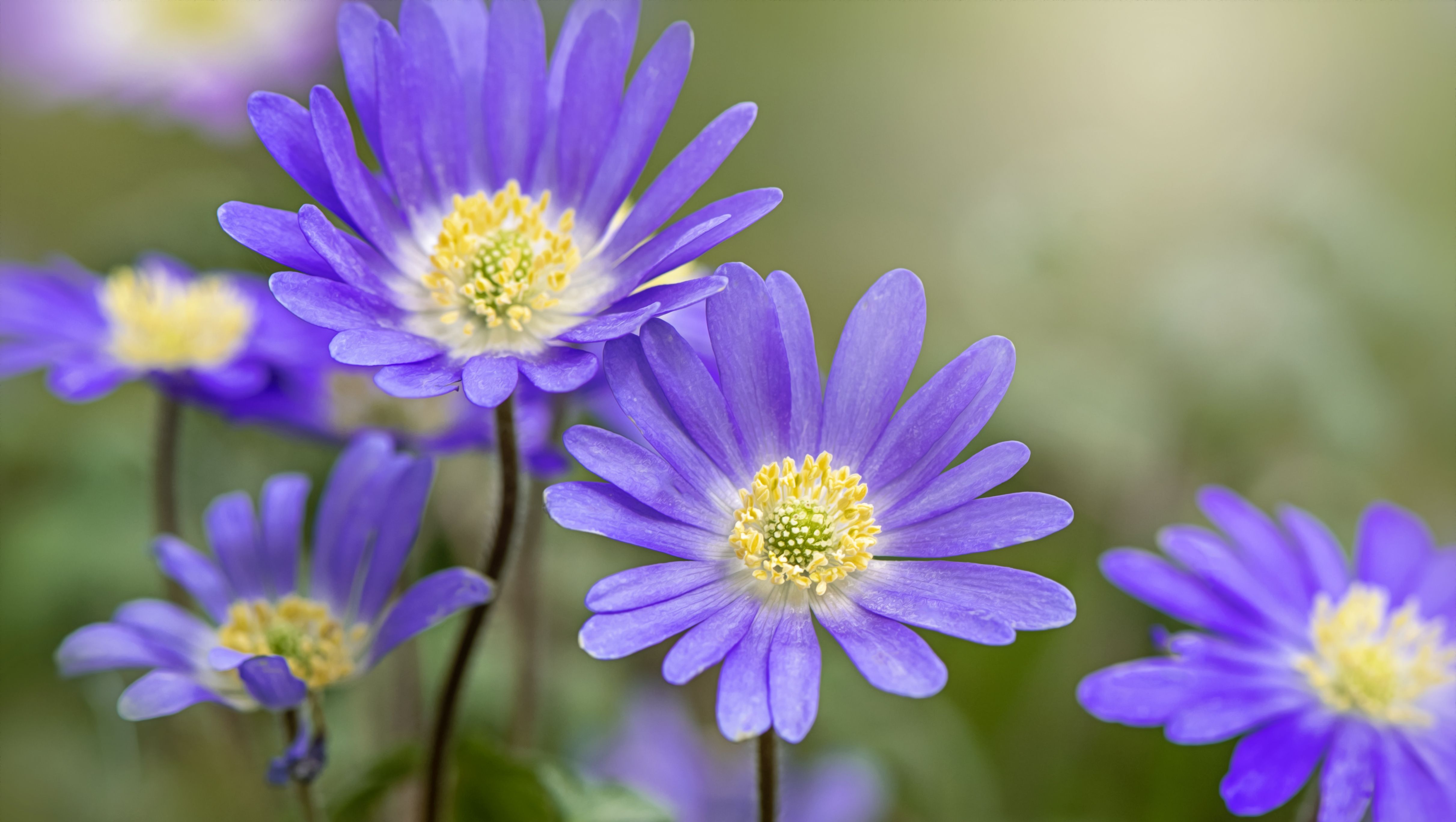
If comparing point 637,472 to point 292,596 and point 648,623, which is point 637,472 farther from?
point 292,596

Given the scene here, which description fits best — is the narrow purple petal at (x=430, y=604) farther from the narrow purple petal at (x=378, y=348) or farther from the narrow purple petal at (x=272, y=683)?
the narrow purple petal at (x=378, y=348)

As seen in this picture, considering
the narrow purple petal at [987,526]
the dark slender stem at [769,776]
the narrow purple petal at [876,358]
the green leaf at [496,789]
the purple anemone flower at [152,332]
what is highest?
the purple anemone flower at [152,332]

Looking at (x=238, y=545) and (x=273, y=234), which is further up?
(x=273, y=234)

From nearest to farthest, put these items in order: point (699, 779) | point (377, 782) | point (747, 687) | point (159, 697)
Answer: point (747, 687) < point (159, 697) < point (377, 782) < point (699, 779)

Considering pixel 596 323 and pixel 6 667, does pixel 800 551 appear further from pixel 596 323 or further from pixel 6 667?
pixel 6 667

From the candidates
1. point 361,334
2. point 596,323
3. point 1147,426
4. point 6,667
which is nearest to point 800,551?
point 596,323

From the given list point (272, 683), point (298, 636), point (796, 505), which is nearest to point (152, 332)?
point (298, 636)

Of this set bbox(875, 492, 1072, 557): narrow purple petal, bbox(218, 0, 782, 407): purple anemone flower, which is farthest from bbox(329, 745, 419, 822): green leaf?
bbox(875, 492, 1072, 557): narrow purple petal

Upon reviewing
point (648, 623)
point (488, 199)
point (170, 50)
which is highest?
point (170, 50)

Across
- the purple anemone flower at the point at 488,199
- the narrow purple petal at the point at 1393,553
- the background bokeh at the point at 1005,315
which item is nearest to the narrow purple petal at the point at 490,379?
the purple anemone flower at the point at 488,199
